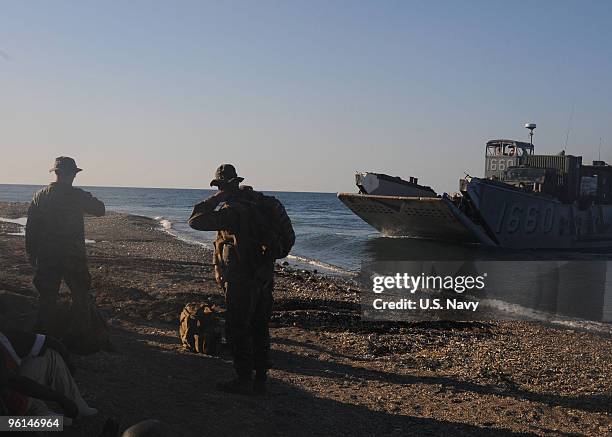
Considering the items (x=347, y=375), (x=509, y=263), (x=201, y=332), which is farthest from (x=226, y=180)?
(x=509, y=263)

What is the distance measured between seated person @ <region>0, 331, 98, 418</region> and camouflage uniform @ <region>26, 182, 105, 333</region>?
230 cm

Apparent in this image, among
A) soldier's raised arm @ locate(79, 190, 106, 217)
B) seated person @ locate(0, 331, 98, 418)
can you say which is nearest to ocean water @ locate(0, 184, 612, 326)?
soldier's raised arm @ locate(79, 190, 106, 217)

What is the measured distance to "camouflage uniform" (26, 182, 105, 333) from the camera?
21.4ft

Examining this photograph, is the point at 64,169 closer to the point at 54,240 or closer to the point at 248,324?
the point at 54,240

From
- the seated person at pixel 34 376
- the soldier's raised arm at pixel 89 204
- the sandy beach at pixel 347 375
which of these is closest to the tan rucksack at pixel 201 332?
the sandy beach at pixel 347 375

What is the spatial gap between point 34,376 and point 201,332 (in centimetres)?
362

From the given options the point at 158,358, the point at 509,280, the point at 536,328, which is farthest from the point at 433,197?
the point at 158,358

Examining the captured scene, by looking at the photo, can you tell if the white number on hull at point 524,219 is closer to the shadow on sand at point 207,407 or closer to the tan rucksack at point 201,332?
the tan rucksack at point 201,332

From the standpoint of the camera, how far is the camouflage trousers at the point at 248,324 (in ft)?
19.5

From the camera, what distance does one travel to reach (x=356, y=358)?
8.48 metres

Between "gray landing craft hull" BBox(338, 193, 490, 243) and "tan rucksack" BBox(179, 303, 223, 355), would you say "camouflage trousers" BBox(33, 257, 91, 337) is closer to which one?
"tan rucksack" BBox(179, 303, 223, 355)

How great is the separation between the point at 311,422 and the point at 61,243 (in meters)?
3.09

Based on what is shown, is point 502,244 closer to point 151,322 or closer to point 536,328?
point 536,328

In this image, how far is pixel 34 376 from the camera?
4090mm
